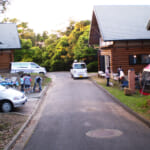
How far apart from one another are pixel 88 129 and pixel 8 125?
321 cm

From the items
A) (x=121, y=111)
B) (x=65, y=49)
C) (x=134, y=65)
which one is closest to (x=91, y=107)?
(x=121, y=111)

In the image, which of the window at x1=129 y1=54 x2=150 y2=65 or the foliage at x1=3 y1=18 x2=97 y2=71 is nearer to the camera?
the window at x1=129 y1=54 x2=150 y2=65

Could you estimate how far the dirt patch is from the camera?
335 inches

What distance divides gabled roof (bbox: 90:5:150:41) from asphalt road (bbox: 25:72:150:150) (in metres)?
11.9

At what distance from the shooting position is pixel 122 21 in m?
28.1

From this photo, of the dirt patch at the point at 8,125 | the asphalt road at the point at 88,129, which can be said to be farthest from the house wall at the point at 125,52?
the dirt patch at the point at 8,125

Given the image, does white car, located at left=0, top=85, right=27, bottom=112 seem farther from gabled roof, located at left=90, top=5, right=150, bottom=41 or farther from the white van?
the white van

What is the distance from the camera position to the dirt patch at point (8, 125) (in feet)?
27.9

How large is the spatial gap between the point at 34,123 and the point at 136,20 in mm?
21016

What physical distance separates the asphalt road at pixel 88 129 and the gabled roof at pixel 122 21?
11.9m

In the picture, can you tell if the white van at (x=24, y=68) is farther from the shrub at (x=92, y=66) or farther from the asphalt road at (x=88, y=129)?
the asphalt road at (x=88, y=129)

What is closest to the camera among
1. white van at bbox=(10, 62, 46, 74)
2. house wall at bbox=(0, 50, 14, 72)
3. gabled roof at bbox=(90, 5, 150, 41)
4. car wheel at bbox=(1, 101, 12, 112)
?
car wheel at bbox=(1, 101, 12, 112)

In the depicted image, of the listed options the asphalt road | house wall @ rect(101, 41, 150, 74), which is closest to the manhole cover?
the asphalt road

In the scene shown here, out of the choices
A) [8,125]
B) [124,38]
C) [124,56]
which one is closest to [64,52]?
[124,56]
